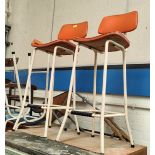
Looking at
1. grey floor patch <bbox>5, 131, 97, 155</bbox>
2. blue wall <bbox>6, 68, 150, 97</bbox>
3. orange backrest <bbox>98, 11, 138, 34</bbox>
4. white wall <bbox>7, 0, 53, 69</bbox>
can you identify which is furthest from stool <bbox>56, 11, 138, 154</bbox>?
white wall <bbox>7, 0, 53, 69</bbox>

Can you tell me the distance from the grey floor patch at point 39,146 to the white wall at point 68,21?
129 centimetres

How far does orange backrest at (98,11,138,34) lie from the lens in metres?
1.83

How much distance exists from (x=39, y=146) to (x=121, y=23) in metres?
1.26

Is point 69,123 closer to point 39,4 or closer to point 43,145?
point 43,145

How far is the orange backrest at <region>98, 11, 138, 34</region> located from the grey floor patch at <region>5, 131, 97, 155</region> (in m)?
1.09

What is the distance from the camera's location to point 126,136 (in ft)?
7.01

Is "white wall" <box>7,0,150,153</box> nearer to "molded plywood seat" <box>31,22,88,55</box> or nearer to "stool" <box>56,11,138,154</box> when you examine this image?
"stool" <box>56,11,138,154</box>

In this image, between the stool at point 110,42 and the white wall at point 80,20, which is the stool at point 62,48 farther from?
the white wall at point 80,20

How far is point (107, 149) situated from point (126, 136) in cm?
53

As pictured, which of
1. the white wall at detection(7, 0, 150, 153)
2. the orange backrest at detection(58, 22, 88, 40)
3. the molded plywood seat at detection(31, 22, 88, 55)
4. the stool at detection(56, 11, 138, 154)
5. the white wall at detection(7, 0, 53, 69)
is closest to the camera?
the stool at detection(56, 11, 138, 154)
